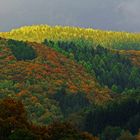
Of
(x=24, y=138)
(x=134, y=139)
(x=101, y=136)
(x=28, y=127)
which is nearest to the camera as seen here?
(x=24, y=138)

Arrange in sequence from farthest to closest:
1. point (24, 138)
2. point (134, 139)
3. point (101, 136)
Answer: point (101, 136) < point (134, 139) < point (24, 138)

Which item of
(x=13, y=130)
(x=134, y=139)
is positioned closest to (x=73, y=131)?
(x=13, y=130)

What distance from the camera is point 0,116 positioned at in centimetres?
10212

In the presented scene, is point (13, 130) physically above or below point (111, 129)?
above

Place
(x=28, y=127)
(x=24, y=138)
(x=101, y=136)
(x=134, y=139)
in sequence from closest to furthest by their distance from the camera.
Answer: (x=24, y=138) → (x=28, y=127) → (x=134, y=139) → (x=101, y=136)

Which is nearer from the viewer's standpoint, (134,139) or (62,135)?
(62,135)

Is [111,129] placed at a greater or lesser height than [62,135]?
lesser

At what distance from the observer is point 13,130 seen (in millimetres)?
99562

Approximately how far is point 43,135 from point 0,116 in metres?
8.11

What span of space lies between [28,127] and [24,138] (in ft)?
22.4

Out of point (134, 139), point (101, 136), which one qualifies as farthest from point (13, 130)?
point (101, 136)

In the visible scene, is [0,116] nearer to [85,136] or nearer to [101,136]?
[85,136]

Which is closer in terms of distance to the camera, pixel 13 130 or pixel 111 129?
pixel 13 130

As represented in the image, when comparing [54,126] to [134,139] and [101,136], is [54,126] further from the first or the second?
[101,136]
